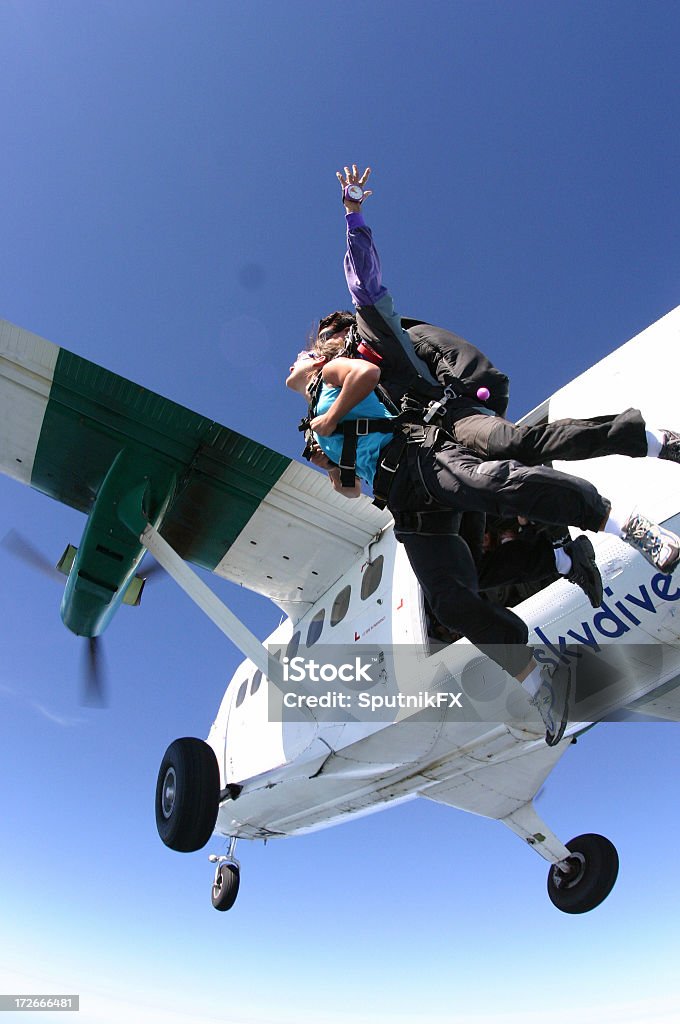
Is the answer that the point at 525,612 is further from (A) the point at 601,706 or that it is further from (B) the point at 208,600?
(B) the point at 208,600

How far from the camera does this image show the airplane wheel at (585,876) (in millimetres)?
7766

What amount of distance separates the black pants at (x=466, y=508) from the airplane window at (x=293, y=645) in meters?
4.43

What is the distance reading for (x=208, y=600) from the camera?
5.84 meters

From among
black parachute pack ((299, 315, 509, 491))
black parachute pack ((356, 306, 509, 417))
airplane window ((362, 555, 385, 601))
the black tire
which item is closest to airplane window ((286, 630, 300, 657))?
airplane window ((362, 555, 385, 601))

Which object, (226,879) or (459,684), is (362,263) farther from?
(226,879)

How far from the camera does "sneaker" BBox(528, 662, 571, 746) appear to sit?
3.87m

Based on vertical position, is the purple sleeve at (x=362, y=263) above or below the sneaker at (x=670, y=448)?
above

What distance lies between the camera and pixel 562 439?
2861 millimetres

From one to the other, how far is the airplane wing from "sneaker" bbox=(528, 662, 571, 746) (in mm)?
3400

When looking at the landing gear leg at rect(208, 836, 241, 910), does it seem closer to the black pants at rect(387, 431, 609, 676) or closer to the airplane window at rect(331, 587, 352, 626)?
the airplane window at rect(331, 587, 352, 626)

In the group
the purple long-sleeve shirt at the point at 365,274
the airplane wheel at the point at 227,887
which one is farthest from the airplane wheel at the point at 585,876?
the purple long-sleeve shirt at the point at 365,274

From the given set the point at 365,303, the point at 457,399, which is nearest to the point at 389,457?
the point at 457,399

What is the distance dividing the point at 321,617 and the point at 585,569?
443 cm

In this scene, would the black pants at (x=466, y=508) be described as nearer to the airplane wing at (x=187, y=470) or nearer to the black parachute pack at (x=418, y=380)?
the black parachute pack at (x=418, y=380)
